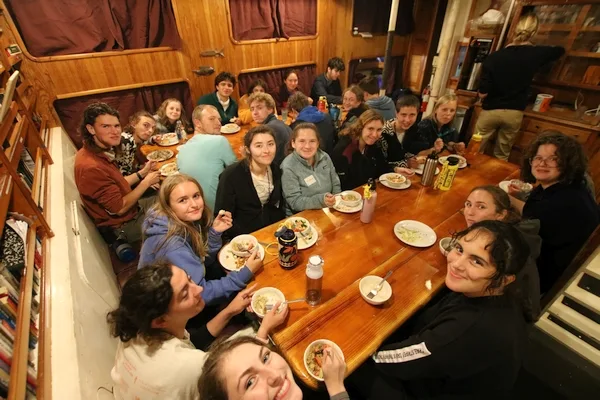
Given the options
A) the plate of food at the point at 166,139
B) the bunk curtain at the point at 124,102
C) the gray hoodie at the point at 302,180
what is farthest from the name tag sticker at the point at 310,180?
the bunk curtain at the point at 124,102

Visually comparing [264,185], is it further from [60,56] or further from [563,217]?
[60,56]

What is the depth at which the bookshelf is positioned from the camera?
85 cm

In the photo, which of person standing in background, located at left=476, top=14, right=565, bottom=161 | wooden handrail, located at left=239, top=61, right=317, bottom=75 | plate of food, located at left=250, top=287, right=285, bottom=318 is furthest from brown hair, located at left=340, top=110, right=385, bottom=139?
wooden handrail, located at left=239, top=61, right=317, bottom=75

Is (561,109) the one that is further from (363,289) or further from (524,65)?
(363,289)

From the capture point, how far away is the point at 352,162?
2.51 m

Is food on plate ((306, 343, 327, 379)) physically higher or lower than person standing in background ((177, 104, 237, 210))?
lower

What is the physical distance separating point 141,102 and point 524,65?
5033mm

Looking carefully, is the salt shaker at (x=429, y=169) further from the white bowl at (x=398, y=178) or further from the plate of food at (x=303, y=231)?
the plate of food at (x=303, y=231)

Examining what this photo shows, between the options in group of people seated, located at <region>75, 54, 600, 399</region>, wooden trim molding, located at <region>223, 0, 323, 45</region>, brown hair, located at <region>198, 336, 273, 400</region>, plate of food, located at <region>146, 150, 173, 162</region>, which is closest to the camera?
brown hair, located at <region>198, 336, 273, 400</region>

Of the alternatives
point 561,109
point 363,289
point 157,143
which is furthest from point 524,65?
point 157,143

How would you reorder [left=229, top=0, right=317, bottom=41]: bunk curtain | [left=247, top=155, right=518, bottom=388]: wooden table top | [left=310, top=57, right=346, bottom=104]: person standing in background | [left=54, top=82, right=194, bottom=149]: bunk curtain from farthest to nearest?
[left=310, top=57, right=346, bottom=104]: person standing in background
[left=229, top=0, right=317, bottom=41]: bunk curtain
[left=54, top=82, right=194, bottom=149]: bunk curtain
[left=247, top=155, right=518, bottom=388]: wooden table top

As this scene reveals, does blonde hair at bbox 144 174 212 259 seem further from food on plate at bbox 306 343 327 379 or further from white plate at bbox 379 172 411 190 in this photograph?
white plate at bbox 379 172 411 190

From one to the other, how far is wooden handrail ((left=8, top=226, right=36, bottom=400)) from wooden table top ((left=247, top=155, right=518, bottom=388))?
80 centimetres

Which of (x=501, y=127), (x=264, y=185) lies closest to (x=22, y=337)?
(x=264, y=185)
